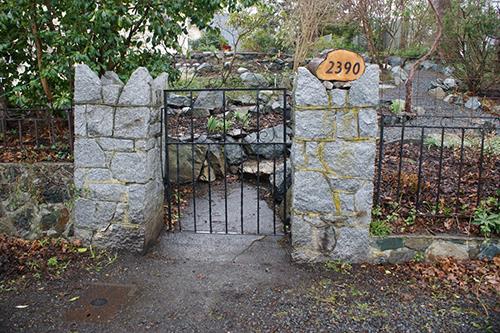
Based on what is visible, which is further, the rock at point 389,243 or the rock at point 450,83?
the rock at point 450,83

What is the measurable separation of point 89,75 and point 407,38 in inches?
410

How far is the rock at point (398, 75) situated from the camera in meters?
10.2

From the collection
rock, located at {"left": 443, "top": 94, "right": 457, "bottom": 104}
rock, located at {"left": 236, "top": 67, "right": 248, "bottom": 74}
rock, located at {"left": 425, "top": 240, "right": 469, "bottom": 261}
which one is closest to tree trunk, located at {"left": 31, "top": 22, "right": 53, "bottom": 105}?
rock, located at {"left": 425, "top": 240, "right": 469, "bottom": 261}

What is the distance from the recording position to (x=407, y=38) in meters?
12.0

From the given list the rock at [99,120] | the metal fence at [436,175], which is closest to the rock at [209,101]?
the metal fence at [436,175]

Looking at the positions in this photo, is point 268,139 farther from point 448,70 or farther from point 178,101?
point 448,70

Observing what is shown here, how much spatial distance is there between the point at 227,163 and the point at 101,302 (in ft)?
10.1

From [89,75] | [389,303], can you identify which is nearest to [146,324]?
[389,303]

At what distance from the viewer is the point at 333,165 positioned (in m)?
3.46

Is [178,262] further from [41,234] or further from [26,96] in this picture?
[26,96]

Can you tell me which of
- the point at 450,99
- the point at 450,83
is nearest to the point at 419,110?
the point at 450,99

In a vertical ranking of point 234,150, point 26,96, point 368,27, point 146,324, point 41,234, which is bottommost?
point 146,324

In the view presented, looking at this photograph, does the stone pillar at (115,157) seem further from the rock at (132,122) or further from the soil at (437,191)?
the soil at (437,191)

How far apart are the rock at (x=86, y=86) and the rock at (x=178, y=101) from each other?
3.49 metres
